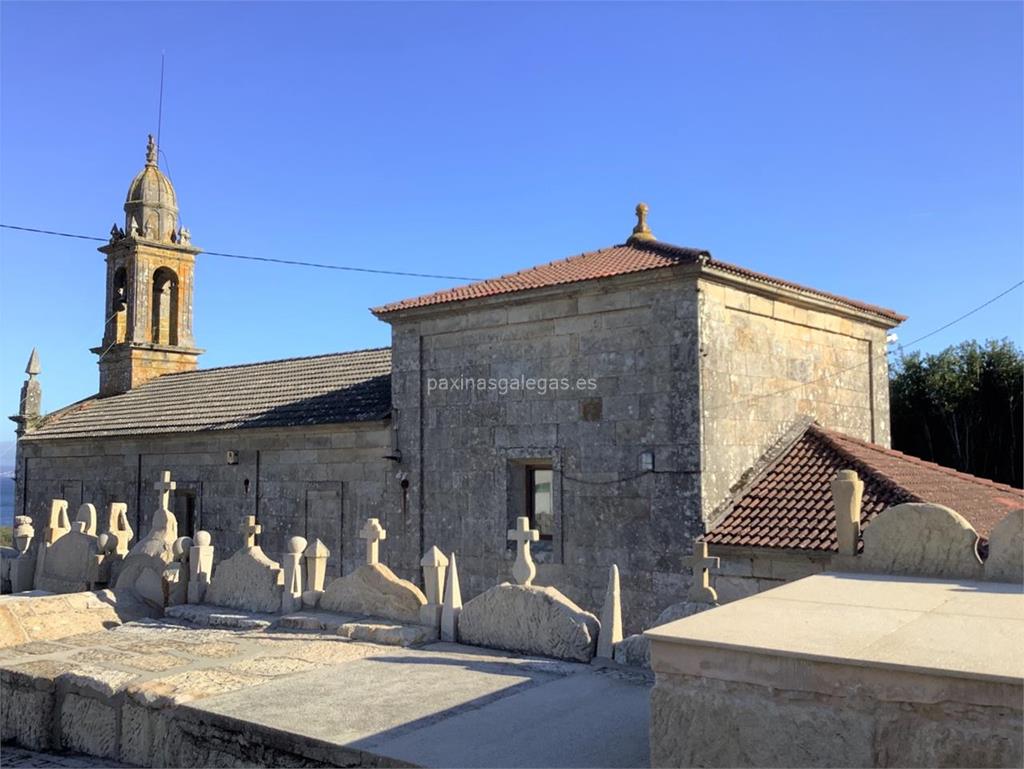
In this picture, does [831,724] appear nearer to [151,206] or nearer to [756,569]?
Answer: [756,569]

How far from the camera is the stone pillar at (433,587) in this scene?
354 inches

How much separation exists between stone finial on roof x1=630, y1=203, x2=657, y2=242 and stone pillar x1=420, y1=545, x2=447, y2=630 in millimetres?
7377

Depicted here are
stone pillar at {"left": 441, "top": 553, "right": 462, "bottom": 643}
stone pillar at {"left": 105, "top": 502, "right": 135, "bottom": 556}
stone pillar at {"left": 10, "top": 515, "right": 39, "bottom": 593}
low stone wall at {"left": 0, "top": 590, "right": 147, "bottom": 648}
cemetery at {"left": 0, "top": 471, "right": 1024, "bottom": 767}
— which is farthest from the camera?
stone pillar at {"left": 10, "top": 515, "right": 39, "bottom": 593}

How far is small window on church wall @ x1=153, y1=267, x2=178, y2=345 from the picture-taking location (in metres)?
25.6

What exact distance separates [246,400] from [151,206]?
931 centimetres

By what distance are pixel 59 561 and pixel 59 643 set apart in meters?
3.56

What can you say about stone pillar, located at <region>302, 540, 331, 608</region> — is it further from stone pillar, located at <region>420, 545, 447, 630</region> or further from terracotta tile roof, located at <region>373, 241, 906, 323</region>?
terracotta tile roof, located at <region>373, 241, 906, 323</region>

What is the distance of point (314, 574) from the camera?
10.5 meters

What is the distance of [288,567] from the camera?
34.0 feet

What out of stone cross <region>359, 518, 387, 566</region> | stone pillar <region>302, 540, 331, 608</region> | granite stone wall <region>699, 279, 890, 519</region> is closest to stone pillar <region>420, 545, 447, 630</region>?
stone cross <region>359, 518, 387, 566</region>

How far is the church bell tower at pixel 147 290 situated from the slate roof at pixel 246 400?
0.92m

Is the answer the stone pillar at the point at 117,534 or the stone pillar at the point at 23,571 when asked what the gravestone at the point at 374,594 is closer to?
the stone pillar at the point at 117,534

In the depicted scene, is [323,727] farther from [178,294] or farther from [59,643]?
[178,294]

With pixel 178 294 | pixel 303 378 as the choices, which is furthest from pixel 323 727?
pixel 178 294
